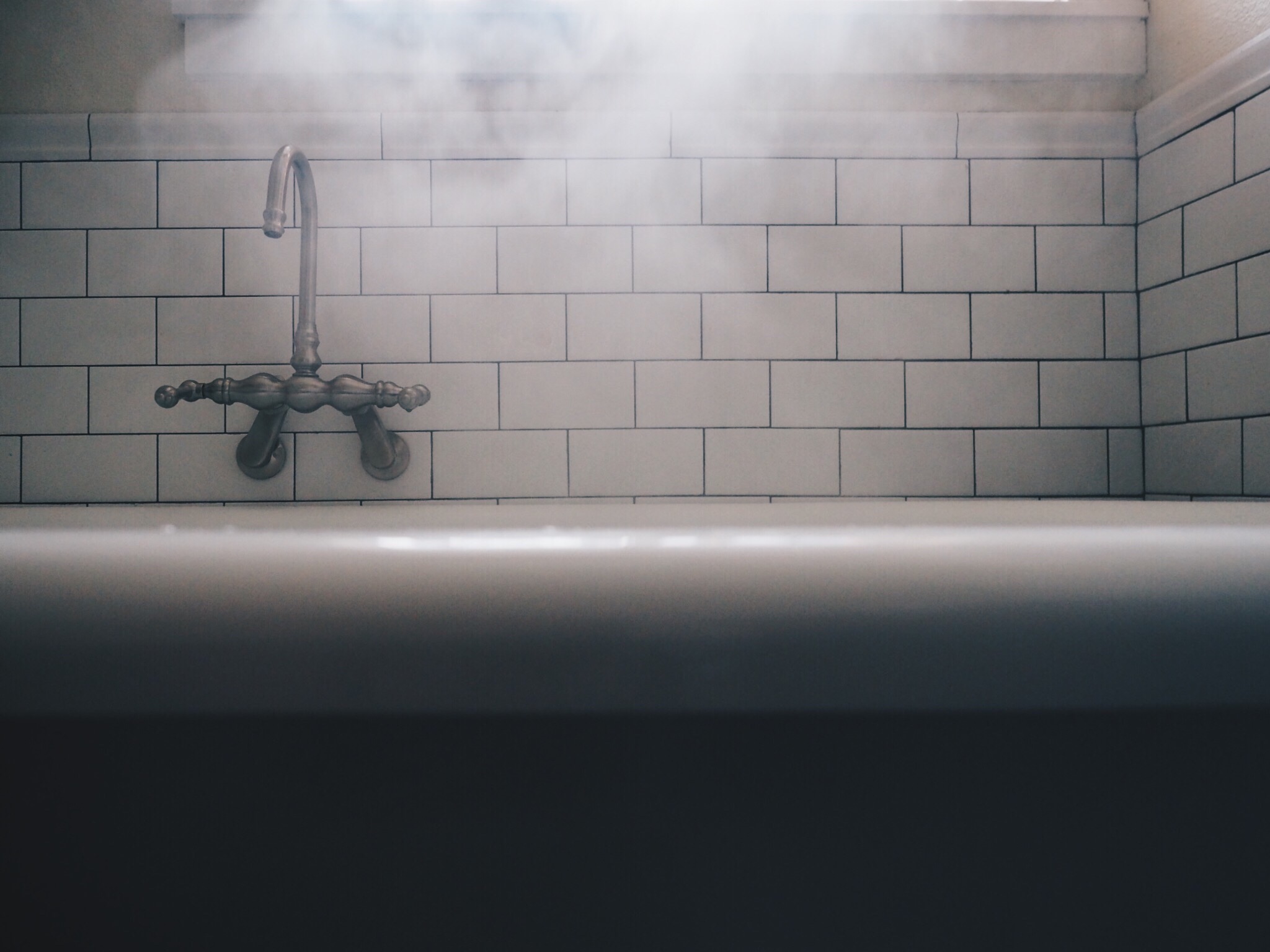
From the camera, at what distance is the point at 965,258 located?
44.0 inches

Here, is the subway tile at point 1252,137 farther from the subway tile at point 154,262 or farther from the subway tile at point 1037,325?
the subway tile at point 154,262

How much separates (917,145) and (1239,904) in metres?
1.06

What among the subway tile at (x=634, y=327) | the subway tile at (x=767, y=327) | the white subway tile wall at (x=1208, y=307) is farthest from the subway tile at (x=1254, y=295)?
the subway tile at (x=634, y=327)

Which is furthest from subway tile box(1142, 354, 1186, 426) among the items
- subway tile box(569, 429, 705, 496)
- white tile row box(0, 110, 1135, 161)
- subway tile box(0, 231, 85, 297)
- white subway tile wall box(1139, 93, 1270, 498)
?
subway tile box(0, 231, 85, 297)

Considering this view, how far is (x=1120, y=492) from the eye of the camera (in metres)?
1.12

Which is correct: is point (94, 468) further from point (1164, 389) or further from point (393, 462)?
point (1164, 389)

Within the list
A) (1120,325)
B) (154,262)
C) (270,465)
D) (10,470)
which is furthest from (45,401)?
(1120,325)

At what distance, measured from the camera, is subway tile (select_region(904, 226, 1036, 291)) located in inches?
43.9

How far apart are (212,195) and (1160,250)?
136cm

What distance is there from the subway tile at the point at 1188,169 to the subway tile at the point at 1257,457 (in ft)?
1.00

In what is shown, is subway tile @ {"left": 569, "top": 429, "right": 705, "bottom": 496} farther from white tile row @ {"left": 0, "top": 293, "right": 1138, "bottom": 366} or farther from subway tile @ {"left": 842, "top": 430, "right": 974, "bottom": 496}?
subway tile @ {"left": 842, "top": 430, "right": 974, "bottom": 496}

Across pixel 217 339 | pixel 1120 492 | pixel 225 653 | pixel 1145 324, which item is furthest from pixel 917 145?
pixel 225 653

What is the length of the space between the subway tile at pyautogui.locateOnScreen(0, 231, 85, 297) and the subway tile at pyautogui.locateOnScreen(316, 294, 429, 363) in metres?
0.36

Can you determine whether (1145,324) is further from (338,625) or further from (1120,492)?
(338,625)
